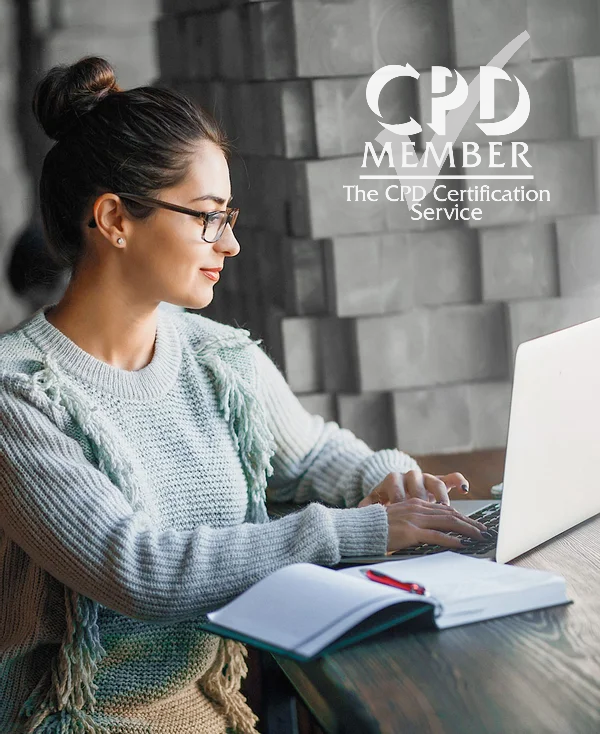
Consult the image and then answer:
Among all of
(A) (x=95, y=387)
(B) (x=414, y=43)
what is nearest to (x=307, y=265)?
(B) (x=414, y=43)

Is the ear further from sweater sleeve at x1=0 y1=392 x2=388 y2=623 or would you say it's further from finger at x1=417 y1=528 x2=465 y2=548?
finger at x1=417 y1=528 x2=465 y2=548

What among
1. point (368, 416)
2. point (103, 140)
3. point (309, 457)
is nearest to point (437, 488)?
point (309, 457)

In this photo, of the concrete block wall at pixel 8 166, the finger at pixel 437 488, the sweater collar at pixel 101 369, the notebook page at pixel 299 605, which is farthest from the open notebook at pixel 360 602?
the concrete block wall at pixel 8 166

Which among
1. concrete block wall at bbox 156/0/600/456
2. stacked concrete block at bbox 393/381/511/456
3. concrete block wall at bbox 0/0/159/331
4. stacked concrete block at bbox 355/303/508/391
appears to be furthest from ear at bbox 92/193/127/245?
stacked concrete block at bbox 393/381/511/456

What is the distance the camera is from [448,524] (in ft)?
4.27

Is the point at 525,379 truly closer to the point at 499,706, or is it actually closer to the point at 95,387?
the point at 499,706

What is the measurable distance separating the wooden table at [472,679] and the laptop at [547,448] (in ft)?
0.47

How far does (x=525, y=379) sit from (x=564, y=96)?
1808mm

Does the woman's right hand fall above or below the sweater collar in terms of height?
below

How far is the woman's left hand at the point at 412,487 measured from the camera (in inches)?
59.4

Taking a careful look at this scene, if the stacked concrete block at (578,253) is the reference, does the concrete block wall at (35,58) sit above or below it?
above

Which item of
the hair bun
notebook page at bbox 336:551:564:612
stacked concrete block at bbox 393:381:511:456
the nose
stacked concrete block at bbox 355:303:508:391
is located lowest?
stacked concrete block at bbox 393:381:511:456

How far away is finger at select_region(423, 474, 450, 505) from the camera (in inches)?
58.3

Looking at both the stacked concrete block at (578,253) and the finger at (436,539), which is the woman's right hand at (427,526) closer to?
the finger at (436,539)
